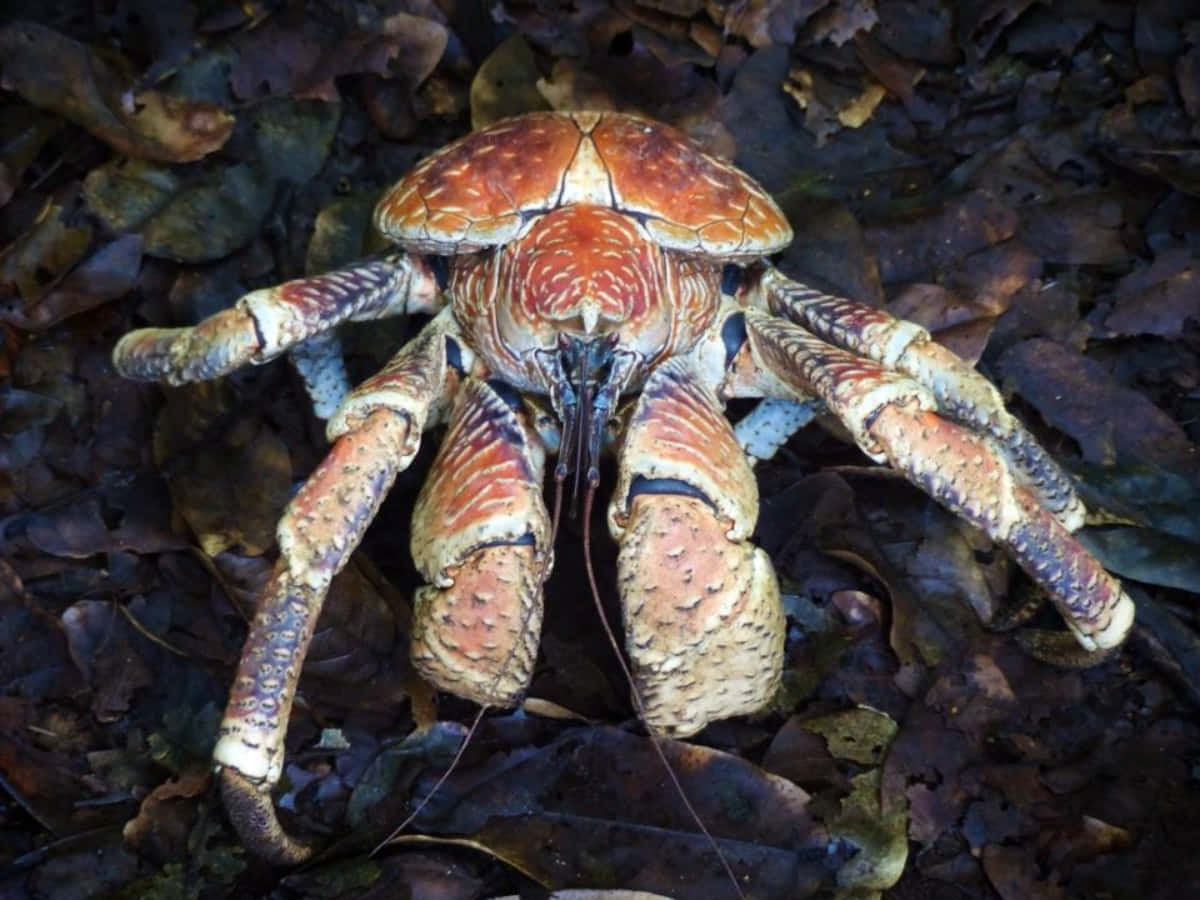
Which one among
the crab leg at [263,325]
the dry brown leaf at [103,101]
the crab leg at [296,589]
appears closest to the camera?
the crab leg at [296,589]

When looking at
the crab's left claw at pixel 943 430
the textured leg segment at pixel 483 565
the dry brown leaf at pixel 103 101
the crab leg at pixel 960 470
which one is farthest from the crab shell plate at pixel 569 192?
the dry brown leaf at pixel 103 101

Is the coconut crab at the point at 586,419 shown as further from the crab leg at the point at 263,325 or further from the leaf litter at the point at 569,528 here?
the leaf litter at the point at 569,528

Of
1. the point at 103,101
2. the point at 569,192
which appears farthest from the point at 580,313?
the point at 103,101

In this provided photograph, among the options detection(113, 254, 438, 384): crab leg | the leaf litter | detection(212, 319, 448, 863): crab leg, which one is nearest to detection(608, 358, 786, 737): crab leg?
the leaf litter

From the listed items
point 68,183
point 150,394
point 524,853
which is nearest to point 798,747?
point 524,853

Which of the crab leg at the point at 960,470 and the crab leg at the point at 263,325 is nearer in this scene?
the crab leg at the point at 960,470

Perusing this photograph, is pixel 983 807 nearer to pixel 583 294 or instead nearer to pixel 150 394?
pixel 583 294

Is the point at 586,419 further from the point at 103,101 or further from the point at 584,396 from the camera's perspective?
the point at 103,101
